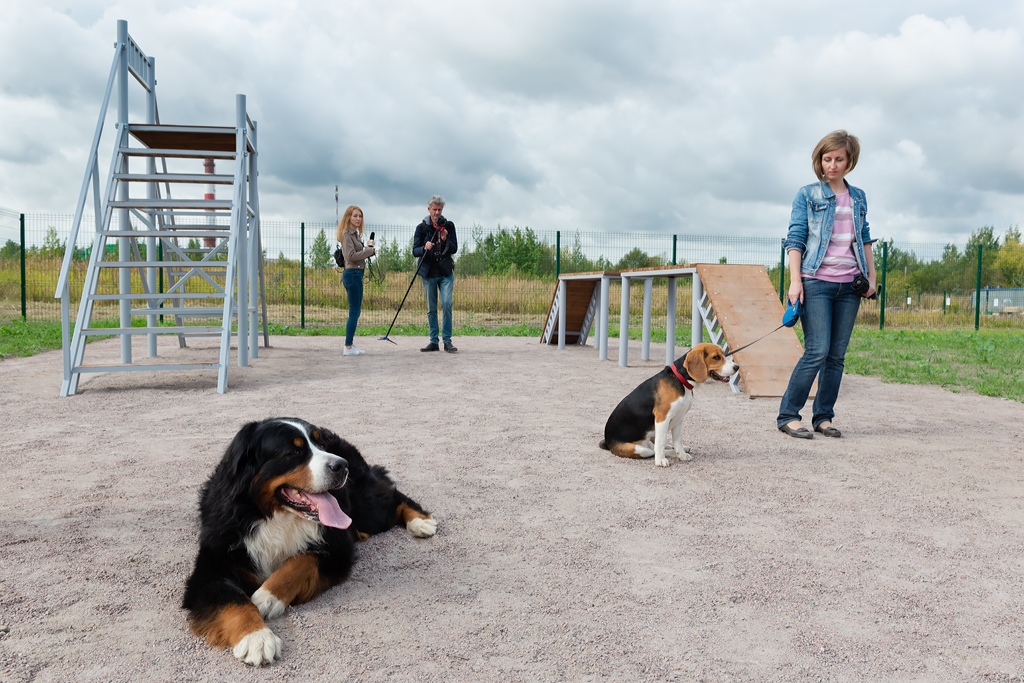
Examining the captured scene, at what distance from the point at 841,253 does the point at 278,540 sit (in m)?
3.97

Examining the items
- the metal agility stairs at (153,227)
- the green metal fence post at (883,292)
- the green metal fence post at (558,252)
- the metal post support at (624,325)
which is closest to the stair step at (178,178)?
the metal agility stairs at (153,227)

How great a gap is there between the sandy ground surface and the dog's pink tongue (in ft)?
0.91

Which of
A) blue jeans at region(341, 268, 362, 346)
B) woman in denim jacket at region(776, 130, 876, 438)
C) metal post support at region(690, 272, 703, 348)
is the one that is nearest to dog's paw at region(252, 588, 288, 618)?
woman in denim jacket at region(776, 130, 876, 438)

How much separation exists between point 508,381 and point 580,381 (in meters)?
0.76

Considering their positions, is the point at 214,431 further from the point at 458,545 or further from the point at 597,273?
the point at 597,273

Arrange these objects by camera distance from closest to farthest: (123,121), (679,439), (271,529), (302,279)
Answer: (271,529)
(679,439)
(123,121)
(302,279)

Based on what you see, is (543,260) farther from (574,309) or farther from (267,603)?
(267,603)

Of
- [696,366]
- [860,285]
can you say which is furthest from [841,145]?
[696,366]

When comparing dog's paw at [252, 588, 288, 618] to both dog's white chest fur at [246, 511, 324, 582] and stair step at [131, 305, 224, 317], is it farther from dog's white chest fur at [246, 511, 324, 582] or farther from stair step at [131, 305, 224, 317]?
stair step at [131, 305, 224, 317]

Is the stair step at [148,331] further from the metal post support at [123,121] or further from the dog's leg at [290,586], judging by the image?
the dog's leg at [290,586]

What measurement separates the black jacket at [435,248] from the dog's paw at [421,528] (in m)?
7.26

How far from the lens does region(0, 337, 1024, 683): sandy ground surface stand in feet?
6.64

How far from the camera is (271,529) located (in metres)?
2.33

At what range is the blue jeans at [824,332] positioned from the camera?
4867 millimetres
